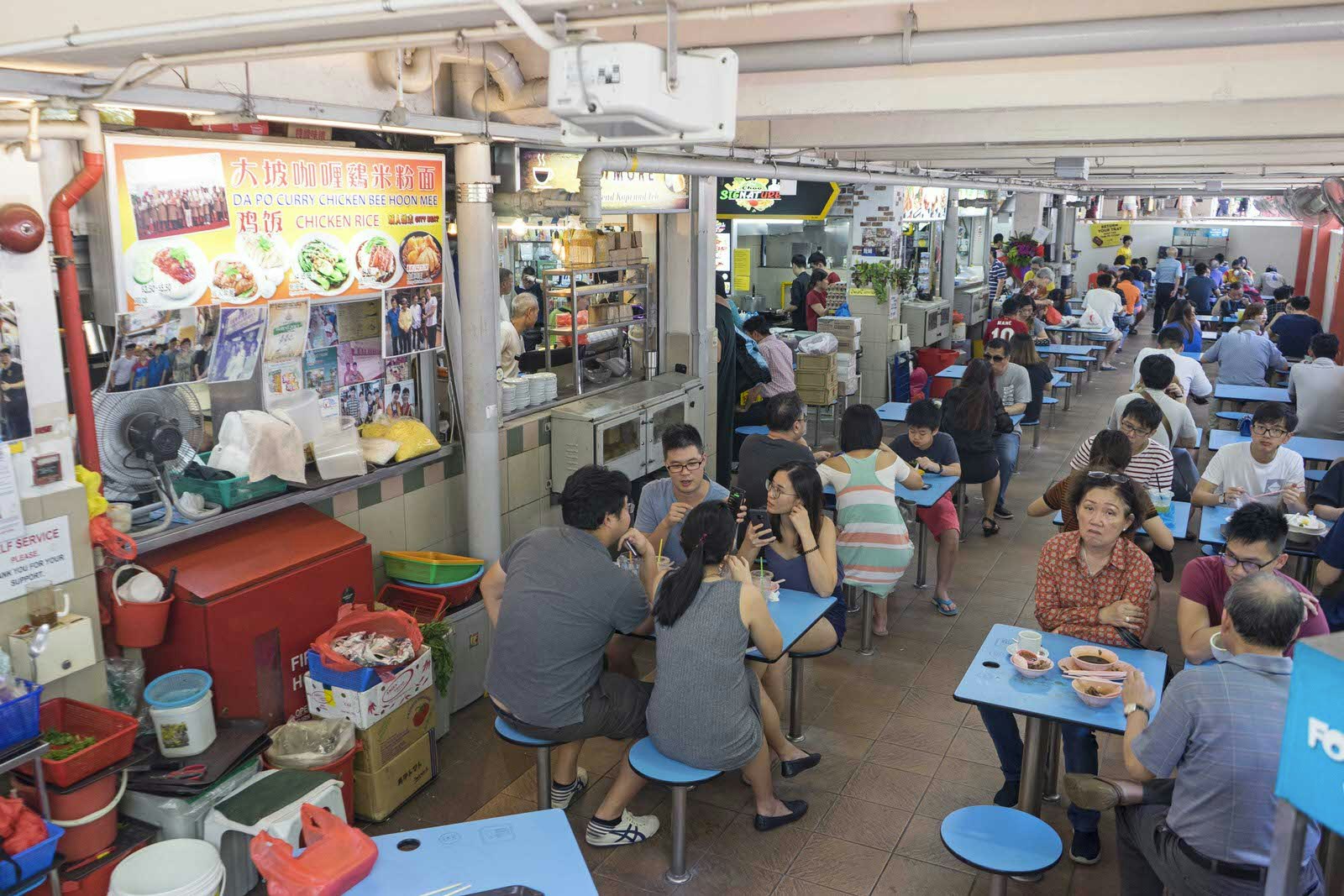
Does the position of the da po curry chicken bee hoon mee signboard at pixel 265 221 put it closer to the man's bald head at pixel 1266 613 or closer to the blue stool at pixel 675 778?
the blue stool at pixel 675 778

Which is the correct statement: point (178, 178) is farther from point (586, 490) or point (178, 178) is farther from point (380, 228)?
point (586, 490)

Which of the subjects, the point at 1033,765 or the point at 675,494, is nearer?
the point at 1033,765

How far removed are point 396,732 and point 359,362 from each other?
80.6 inches

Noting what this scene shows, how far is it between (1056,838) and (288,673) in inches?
130

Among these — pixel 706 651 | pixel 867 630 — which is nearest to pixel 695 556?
pixel 706 651

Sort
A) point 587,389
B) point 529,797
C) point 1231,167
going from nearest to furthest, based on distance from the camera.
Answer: point 529,797
point 587,389
point 1231,167

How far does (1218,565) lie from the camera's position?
4.51 metres

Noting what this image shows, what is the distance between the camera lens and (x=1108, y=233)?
25.5 metres

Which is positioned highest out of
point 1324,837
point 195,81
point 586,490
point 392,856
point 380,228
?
point 195,81

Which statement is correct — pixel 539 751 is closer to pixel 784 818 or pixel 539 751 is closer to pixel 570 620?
pixel 570 620

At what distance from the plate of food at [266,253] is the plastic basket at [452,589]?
172 cm

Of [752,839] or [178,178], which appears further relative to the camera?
[752,839]

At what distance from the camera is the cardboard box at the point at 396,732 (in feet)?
15.7

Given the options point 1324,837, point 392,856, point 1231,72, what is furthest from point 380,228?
point 1324,837
